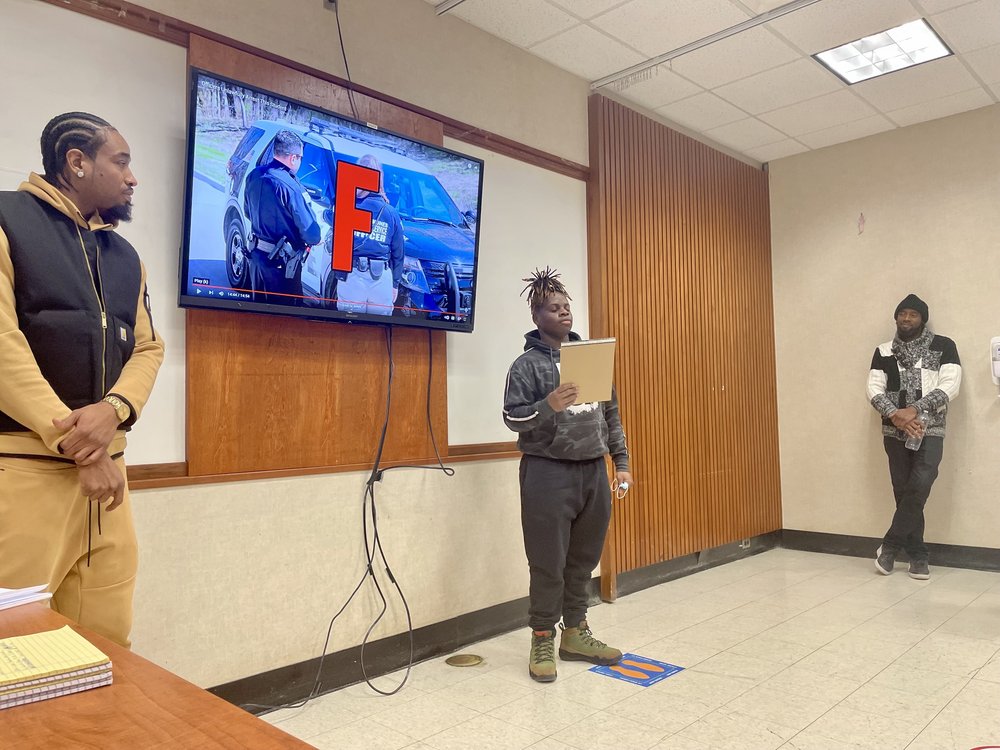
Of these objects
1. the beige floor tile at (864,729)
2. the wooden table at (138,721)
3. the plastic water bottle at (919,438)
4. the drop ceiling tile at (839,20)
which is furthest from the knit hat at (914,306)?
the wooden table at (138,721)

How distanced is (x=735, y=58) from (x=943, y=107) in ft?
5.88

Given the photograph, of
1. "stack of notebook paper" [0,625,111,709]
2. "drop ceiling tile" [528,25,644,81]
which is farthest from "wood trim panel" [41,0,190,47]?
"stack of notebook paper" [0,625,111,709]

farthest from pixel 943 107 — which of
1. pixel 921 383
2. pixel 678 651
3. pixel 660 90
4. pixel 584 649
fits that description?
pixel 584 649

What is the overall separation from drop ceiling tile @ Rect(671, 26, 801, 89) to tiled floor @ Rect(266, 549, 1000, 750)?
9.98 ft

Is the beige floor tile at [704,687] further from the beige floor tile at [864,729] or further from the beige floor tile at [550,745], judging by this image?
the beige floor tile at [550,745]

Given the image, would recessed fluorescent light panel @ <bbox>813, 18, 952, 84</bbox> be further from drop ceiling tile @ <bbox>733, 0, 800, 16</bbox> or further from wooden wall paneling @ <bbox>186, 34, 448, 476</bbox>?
wooden wall paneling @ <bbox>186, 34, 448, 476</bbox>

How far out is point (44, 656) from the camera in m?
0.84

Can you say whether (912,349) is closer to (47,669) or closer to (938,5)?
(938,5)

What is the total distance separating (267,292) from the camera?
8.32ft

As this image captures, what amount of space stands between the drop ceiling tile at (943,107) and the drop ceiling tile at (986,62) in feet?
0.58

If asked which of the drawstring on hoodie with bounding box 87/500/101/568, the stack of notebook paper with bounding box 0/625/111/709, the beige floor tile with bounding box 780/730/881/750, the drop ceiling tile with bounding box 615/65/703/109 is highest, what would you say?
the drop ceiling tile with bounding box 615/65/703/109

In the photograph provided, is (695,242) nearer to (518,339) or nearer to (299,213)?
(518,339)

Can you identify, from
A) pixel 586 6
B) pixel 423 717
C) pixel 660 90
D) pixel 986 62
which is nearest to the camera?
pixel 423 717

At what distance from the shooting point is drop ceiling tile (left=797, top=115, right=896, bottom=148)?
4.98 metres
